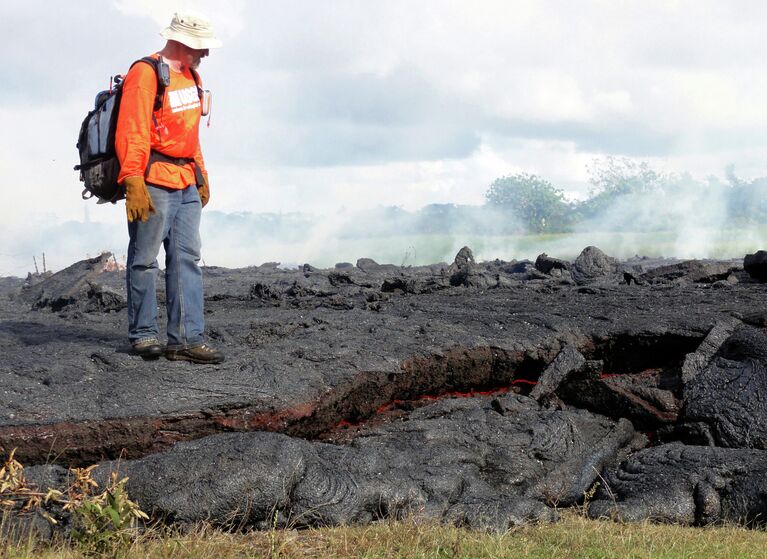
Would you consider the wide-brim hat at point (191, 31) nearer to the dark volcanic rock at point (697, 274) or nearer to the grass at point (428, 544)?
the grass at point (428, 544)

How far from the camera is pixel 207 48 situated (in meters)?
6.37

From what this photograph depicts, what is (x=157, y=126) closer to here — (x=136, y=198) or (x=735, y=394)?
(x=136, y=198)

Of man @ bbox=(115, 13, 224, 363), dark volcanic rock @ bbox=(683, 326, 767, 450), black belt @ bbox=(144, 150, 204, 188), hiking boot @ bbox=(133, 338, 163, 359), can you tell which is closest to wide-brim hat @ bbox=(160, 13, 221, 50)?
man @ bbox=(115, 13, 224, 363)

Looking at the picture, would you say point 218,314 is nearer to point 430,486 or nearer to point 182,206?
point 182,206

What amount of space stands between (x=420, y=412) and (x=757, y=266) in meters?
7.04

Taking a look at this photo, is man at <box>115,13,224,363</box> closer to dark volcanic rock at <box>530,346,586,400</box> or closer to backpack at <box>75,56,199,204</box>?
backpack at <box>75,56,199,204</box>

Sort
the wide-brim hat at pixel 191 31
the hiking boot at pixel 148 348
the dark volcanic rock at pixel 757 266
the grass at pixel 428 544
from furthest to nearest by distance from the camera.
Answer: the dark volcanic rock at pixel 757 266 < the hiking boot at pixel 148 348 < the wide-brim hat at pixel 191 31 < the grass at pixel 428 544

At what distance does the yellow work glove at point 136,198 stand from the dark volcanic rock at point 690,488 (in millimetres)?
4004

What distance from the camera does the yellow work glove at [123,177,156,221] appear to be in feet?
20.1

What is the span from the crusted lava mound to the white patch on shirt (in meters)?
2.03

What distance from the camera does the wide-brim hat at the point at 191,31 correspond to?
6.28 meters

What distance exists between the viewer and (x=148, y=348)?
656cm

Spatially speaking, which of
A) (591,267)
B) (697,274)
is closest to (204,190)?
(697,274)

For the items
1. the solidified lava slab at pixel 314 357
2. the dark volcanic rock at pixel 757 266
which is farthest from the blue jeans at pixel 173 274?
the dark volcanic rock at pixel 757 266
